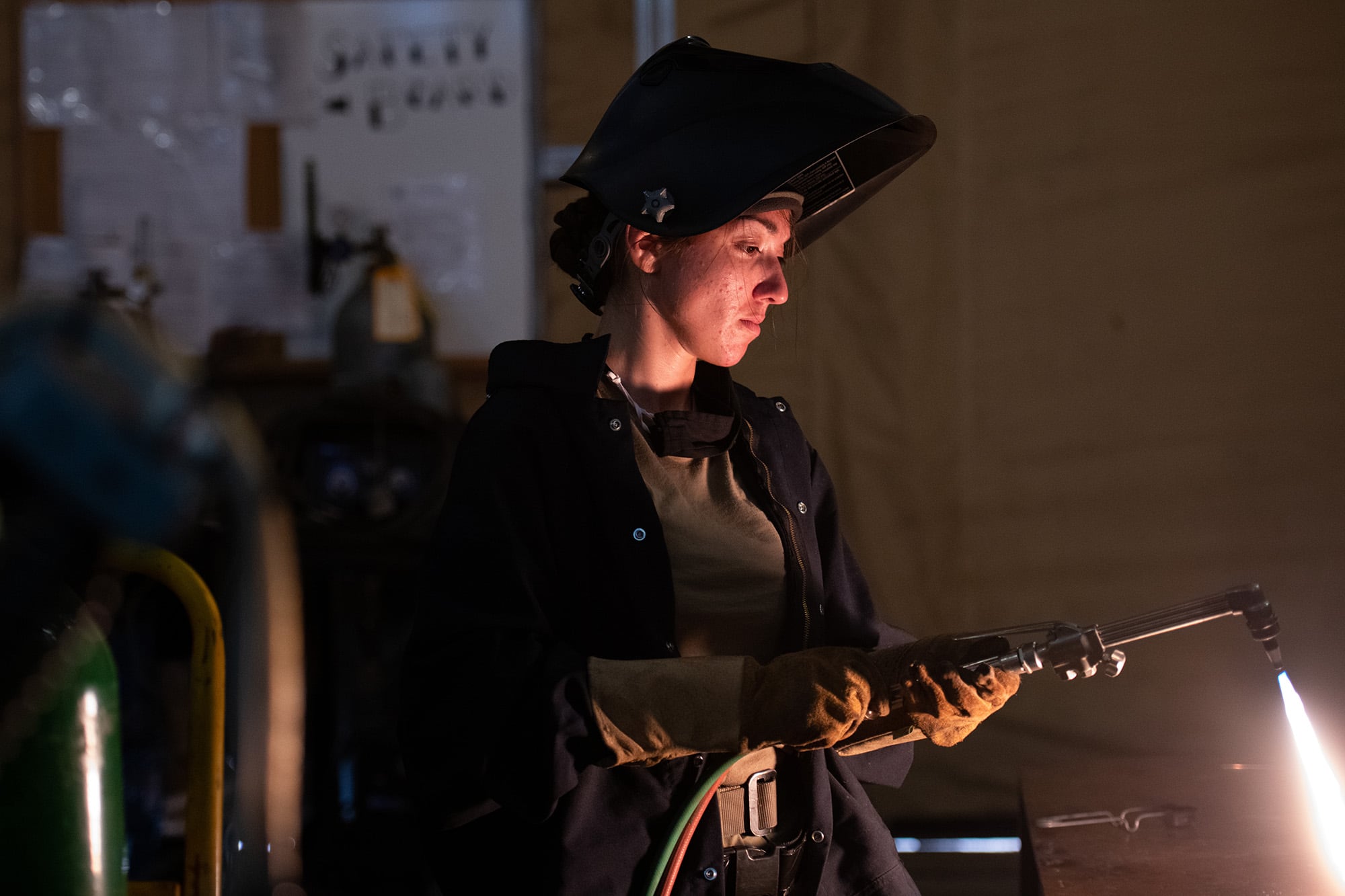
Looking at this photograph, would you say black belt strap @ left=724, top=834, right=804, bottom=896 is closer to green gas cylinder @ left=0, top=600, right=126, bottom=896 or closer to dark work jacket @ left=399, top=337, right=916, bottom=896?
dark work jacket @ left=399, top=337, right=916, bottom=896

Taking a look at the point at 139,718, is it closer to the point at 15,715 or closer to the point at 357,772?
the point at 357,772

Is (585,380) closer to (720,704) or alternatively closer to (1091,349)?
(720,704)

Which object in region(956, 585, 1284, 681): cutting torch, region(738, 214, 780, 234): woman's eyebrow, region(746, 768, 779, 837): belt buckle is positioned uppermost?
region(738, 214, 780, 234): woman's eyebrow

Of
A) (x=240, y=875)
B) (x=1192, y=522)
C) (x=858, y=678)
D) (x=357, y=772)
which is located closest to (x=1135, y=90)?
(x=1192, y=522)

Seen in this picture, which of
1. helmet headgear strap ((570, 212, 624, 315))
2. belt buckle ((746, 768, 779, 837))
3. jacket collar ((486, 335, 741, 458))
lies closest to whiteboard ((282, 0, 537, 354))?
helmet headgear strap ((570, 212, 624, 315))

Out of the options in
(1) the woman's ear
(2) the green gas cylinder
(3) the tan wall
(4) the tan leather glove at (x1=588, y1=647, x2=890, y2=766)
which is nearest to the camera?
(2) the green gas cylinder

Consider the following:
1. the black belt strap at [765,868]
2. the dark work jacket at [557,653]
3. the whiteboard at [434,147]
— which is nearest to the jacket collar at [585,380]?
the dark work jacket at [557,653]

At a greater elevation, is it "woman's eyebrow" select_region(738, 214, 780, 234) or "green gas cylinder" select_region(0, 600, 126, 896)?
"woman's eyebrow" select_region(738, 214, 780, 234)

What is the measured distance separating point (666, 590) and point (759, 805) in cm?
24

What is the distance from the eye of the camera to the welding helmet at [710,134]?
3.33 feet

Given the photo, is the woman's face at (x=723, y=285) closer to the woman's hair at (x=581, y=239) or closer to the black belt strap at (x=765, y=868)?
the woman's hair at (x=581, y=239)

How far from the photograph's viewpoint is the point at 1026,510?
2395mm

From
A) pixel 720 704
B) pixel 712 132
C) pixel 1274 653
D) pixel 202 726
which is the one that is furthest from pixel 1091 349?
pixel 202 726

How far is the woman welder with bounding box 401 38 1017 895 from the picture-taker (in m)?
0.93
